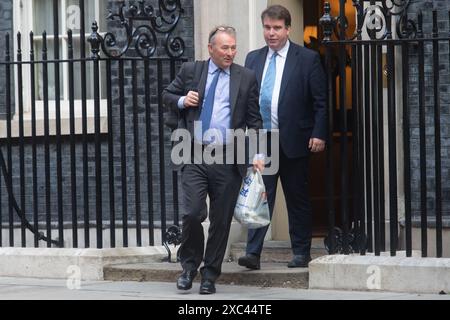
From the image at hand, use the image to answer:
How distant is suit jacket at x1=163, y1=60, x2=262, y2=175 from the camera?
9.66 m

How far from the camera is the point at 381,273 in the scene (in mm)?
9594

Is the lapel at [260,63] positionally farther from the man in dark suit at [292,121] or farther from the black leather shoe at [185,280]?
the black leather shoe at [185,280]

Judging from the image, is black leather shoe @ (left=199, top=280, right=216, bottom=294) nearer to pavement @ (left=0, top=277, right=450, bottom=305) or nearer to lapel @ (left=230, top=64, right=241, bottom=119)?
pavement @ (left=0, top=277, right=450, bottom=305)

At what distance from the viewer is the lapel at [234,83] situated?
9.64 m

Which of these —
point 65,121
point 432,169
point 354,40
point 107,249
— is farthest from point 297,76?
point 65,121

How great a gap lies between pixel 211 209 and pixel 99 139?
5.53ft

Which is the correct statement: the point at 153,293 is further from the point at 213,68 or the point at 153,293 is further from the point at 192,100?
the point at 213,68

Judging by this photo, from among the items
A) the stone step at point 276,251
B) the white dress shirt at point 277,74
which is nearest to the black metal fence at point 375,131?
the white dress shirt at point 277,74

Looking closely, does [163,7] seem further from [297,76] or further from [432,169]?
[432,169]

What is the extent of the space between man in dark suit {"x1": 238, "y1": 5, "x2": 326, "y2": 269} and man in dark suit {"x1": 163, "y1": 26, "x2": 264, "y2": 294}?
57 centimetres

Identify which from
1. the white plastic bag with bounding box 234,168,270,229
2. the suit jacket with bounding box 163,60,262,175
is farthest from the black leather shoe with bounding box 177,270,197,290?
the suit jacket with bounding box 163,60,262,175

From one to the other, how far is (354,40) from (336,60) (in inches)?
41.0

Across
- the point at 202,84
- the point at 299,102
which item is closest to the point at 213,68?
the point at 202,84

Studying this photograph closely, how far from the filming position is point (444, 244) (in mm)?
10852
